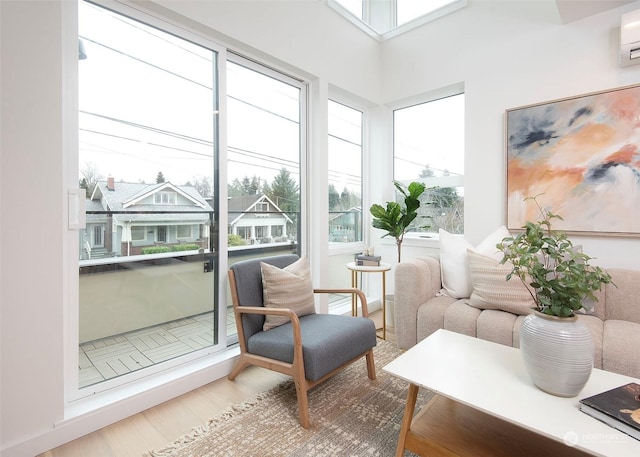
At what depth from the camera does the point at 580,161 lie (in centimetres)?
243

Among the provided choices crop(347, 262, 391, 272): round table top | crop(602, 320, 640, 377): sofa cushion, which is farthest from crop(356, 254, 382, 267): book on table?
crop(602, 320, 640, 377): sofa cushion

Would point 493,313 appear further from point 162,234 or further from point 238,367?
point 162,234

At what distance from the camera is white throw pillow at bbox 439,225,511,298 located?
2479mm

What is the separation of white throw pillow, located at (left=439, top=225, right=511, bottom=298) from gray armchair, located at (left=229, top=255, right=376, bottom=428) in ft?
2.63

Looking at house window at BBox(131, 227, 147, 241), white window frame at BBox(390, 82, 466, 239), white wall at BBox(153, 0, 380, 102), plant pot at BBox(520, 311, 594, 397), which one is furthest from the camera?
white window frame at BBox(390, 82, 466, 239)

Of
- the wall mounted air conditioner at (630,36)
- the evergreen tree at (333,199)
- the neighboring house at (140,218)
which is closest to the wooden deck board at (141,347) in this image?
the neighboring house at (140,218)

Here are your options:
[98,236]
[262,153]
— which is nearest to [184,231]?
[98,236]

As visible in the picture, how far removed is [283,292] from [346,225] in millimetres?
1602

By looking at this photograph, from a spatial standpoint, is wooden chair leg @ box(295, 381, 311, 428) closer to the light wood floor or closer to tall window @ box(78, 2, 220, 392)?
the light wood floor

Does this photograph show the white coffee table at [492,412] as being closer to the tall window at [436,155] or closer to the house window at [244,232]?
the house window at [244,232]

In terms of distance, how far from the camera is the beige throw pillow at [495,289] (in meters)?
2.11

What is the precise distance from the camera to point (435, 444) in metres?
1.29

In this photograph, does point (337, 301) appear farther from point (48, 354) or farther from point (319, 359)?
point (48, 354)

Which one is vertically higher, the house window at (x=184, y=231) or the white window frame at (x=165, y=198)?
the white window frame at (x=165, y=198)
